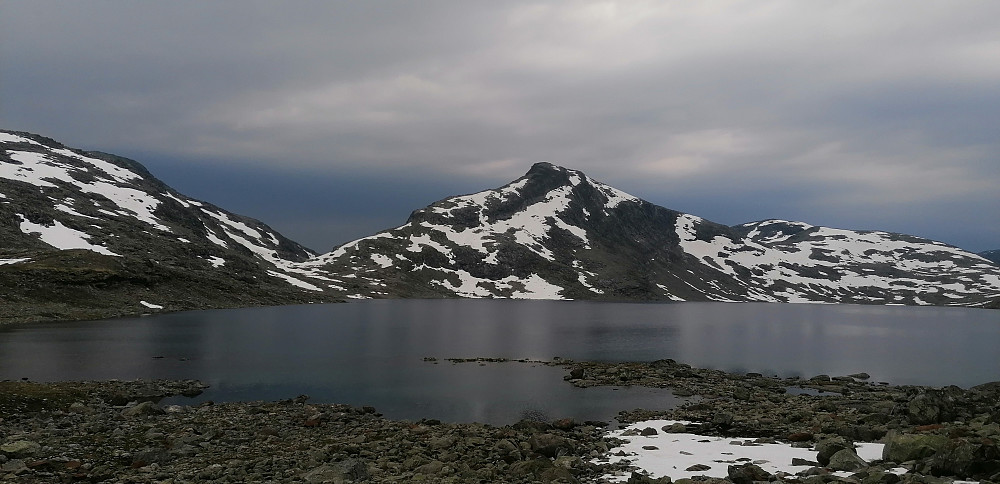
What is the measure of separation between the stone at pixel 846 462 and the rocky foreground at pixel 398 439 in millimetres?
45

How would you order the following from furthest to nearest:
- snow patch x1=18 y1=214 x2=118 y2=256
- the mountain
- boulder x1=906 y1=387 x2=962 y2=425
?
snow patch x1=18 y1=214 x2=118 y2=256 → the mountain → boulder x1=906 y1=387 x2=962 y2=425

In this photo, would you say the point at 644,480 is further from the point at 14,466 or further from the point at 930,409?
the point at 14,466

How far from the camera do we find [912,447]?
67.6ft

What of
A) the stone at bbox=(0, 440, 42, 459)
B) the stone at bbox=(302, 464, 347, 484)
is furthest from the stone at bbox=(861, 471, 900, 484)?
the stone at bbox=(0, 440, 42, 459)

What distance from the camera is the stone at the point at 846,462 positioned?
66.6ft

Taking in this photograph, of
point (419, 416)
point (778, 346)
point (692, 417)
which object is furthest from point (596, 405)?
point (778, 346)

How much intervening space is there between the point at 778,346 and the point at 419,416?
7563 centimetres

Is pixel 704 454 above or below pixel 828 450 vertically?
below

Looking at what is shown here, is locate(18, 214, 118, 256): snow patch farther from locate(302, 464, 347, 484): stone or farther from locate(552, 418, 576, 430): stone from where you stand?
locate(302, 464, 347, 484): stone

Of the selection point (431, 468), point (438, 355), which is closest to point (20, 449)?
point (431, 468)

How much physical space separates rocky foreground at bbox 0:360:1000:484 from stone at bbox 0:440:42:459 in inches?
1.9

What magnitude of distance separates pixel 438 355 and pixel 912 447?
57396mm

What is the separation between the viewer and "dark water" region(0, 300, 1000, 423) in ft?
151

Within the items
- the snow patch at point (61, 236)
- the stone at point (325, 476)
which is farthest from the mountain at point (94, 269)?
the stone at point (325, 476)
